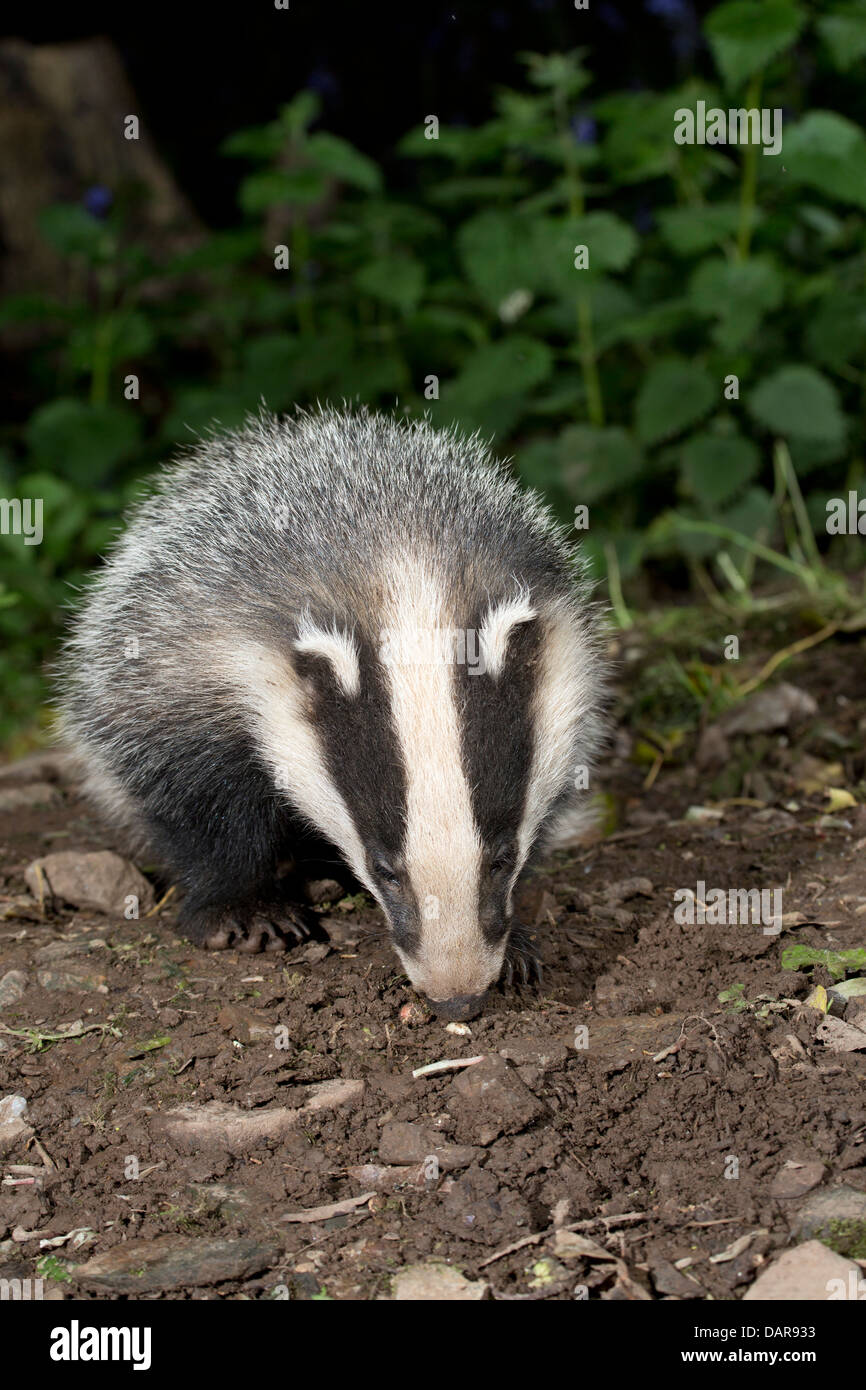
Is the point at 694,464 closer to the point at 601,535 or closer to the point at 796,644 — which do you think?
the point at 601,535

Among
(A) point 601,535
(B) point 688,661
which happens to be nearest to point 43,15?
(A) point 601,535

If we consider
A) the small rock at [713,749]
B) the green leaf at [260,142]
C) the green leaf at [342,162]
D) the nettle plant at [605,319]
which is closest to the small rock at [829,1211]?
the small rock at [713,749]

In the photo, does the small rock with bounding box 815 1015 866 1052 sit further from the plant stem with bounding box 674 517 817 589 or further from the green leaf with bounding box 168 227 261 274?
the green leaf with bounding box 168 227 261 274

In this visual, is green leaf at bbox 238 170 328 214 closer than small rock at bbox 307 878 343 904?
No

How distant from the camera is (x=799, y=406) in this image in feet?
24.7

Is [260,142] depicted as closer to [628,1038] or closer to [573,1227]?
[628,1038]

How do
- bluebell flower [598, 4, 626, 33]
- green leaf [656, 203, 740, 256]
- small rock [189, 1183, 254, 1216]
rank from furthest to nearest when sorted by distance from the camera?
bluebell flower [598, 4, 626, 33]
green leaf [656, 203, 740, 256]
small rock [189, 1183, 254, 1216]

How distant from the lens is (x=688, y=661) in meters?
7.16

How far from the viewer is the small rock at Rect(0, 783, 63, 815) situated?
6.23m

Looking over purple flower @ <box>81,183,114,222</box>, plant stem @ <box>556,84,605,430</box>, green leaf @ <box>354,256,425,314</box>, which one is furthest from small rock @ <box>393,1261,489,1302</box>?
purple flower @ <box>81,183,114,222</box>

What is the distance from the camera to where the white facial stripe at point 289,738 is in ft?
13.4

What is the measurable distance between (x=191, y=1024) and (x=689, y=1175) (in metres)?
1.57

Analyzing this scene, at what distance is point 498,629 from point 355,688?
0.44 metres

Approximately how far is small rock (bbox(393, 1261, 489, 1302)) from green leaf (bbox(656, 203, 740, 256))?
5869mm
